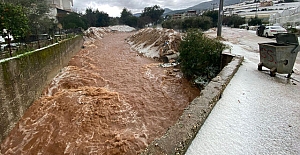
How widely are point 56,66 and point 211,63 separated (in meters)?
8.42

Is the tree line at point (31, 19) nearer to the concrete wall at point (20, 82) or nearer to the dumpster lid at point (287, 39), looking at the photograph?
the concrete wall at point (20, 82)

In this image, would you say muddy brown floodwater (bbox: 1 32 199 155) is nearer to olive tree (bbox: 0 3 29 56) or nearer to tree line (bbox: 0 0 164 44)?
olive tree (bbox: 0 3 29 56)

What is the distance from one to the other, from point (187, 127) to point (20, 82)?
229 inches

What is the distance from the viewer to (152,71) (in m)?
10.7

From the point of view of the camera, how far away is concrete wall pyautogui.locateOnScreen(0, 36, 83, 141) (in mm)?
4910

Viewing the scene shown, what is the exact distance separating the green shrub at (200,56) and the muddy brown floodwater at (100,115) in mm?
747

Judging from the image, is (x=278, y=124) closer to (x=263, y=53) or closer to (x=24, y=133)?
(x=263, y=53)

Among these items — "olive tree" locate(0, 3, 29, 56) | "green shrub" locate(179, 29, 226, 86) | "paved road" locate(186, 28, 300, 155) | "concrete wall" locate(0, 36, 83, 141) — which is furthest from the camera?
"olive tree" locate(0, 3, 29, 56)

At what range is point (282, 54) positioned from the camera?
5.19 m

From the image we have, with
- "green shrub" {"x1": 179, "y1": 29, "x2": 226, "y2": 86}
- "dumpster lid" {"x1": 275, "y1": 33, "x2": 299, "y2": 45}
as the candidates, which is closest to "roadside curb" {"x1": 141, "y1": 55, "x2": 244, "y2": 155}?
"dumpster lid" {"x1": 275, "y1": 33, "x2": 299, "y2": 45}

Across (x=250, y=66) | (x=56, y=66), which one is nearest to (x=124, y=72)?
(x=56, y=66)

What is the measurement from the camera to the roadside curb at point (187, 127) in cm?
246

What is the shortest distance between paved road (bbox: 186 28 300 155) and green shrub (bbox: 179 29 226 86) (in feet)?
9.07

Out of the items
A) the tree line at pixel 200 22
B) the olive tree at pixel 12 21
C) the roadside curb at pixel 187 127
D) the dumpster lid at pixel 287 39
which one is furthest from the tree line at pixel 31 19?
the tree line at pixel 200 22
